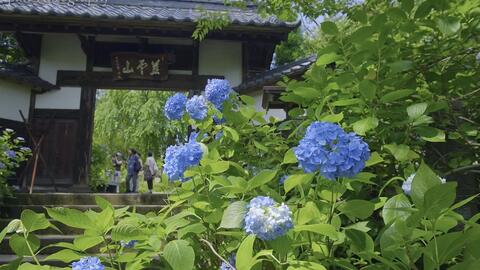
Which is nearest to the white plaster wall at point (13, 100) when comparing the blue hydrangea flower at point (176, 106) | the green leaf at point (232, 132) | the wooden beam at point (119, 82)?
the wooden beam at point (119, 82)

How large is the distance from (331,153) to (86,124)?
678cm

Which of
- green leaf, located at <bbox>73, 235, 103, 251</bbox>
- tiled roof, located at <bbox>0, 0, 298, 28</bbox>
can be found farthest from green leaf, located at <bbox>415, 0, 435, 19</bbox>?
tiled roof, located at <bbox>0, 0, 298, 28</bbox>

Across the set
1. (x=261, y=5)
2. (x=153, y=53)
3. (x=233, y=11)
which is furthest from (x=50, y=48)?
(x=261, y=5)

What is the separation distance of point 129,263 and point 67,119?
21.5ft

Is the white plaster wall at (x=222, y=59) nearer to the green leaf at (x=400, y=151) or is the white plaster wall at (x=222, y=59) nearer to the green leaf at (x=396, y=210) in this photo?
the green leaf at (x=400, y=151)

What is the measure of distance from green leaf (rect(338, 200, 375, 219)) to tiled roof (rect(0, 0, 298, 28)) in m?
4.53

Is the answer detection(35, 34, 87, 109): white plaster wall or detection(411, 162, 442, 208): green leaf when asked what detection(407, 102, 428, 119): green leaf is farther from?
detection(35, 34, 87, 109): white plaster wall

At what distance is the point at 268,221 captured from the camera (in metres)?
0.94

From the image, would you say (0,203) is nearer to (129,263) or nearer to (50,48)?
(50,48)

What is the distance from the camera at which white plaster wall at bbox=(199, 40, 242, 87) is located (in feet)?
24.3

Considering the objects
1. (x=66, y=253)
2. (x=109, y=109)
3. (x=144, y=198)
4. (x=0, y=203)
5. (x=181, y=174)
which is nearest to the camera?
(x=66, y=253)

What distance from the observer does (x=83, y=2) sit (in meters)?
7.62

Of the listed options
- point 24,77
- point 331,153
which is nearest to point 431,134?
point 331,153

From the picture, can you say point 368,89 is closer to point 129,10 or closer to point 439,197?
point 439,197
